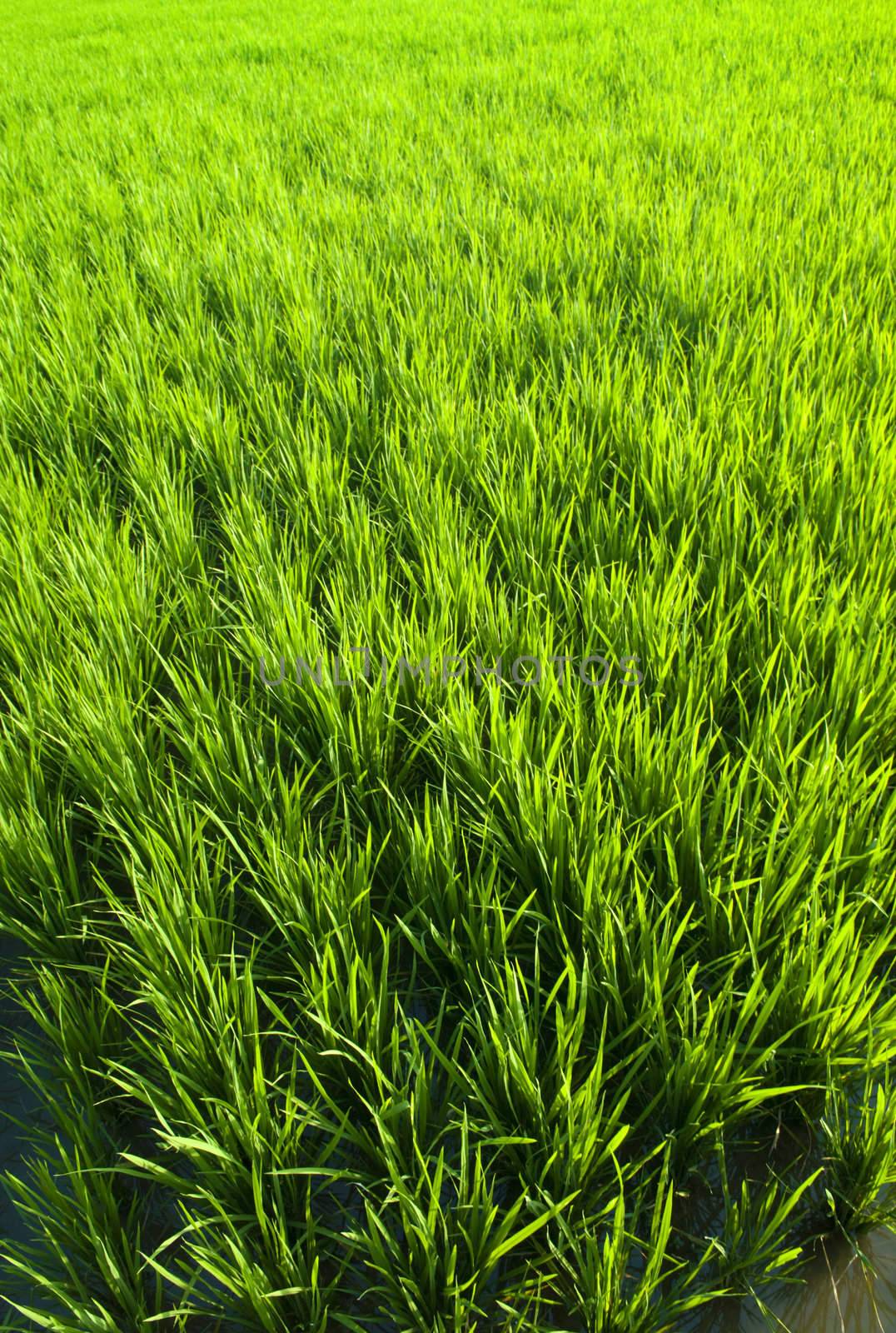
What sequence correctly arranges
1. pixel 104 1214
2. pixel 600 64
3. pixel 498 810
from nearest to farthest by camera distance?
1. pixel 104 1214
2. pixel 498 810
3. pixel 600 64

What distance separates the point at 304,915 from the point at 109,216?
3.02 m

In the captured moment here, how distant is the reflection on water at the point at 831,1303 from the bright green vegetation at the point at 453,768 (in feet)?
0.08

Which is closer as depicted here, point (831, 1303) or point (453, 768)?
point (831, 1303)

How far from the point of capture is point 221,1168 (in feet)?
2.79

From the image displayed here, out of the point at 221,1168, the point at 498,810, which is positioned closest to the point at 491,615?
the point at 498,810

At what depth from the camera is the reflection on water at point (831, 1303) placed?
2.61ft

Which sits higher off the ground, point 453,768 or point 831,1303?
point 453,768

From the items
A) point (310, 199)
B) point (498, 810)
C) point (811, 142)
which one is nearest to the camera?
point (498, 810)

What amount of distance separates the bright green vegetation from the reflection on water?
2cm

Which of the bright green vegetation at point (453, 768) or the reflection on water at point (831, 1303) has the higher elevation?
the bright green vegetation at point (453, 768)

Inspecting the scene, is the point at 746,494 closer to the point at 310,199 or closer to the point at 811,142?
the point at 310,199

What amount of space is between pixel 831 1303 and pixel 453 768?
675mm

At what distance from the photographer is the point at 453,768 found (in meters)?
1.17

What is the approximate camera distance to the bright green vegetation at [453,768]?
0.83 metres
